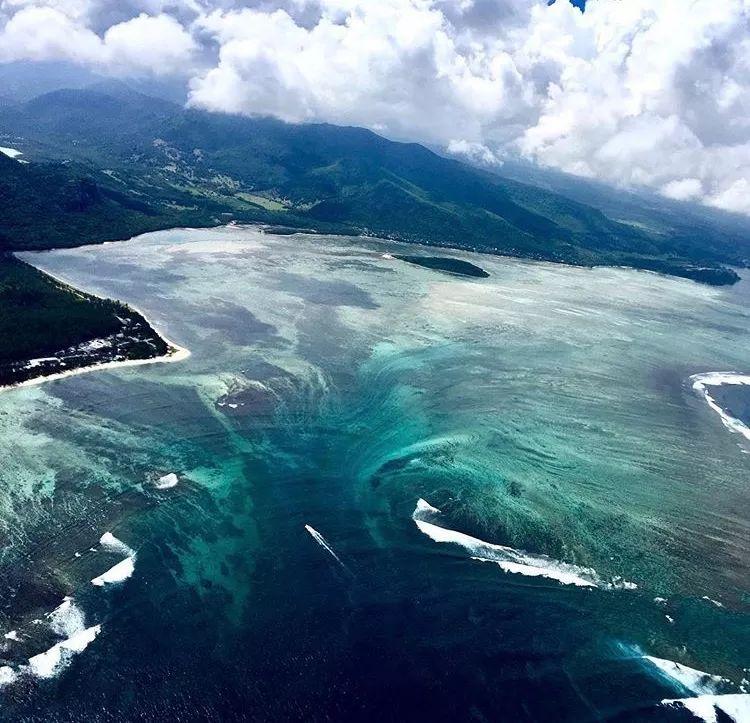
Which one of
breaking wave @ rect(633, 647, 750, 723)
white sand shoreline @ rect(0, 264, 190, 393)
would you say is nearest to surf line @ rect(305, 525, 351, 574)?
breaking wave @ rect(633, 647, 750, 723)

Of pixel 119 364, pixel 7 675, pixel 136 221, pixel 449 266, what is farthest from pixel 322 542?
pixel 136 221

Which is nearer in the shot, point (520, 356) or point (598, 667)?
point (598, 667)

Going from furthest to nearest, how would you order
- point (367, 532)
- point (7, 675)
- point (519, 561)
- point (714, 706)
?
point (367, 532)
point (519, 561)
point (714, 706)
point (7, 675)

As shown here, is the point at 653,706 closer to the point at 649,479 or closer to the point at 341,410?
the point at 649,479

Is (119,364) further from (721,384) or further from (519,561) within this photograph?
(721,384)

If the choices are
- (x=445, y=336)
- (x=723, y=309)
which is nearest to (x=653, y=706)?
(x=445, y=336)

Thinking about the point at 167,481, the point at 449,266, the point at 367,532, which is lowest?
the point at 367,532

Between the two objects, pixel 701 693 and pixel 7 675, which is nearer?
pixel 7 675
